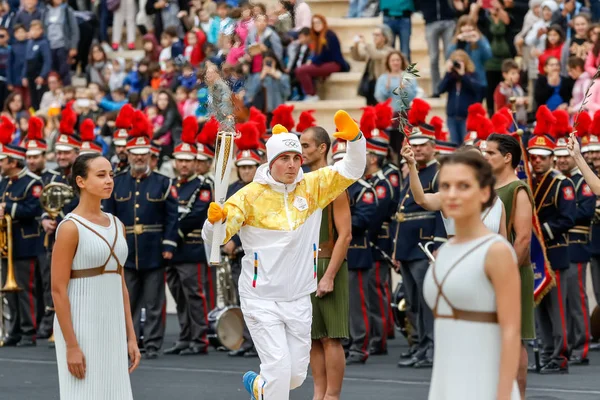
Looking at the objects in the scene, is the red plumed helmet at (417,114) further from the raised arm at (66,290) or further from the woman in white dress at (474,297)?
the woman in white dress at (474,297)

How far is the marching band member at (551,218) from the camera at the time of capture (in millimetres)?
12288

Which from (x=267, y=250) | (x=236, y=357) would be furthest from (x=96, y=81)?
(x=267, y=250)

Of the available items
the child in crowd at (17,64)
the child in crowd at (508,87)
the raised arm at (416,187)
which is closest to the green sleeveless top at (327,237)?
the raised arm at (416,187)

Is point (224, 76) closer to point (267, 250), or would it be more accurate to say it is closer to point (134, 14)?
point (267, 250)

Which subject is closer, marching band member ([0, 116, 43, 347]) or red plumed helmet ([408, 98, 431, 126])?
red plumed helmet ([408, 98, 431, 126])

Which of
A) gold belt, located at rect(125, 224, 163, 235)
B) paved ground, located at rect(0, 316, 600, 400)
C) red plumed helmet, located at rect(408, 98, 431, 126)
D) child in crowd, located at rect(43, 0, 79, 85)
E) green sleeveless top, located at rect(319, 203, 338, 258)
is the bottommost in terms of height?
paved ground, located at rect(0, 316, 600, 400)

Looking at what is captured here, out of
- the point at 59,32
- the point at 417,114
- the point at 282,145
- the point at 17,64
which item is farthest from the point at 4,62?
the point at 282,145

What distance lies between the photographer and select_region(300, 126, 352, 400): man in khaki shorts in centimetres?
1002

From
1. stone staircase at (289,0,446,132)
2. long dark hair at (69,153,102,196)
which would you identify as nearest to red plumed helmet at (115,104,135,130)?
stone staircase at (289,0,446,132)

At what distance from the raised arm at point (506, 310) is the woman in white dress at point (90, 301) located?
269cm

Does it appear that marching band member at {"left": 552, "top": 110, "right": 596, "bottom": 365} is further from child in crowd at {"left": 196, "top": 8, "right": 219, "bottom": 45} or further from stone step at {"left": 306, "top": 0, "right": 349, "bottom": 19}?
stone step at {"left": 306, "top": 0, "right": 349, "bottom": 19}

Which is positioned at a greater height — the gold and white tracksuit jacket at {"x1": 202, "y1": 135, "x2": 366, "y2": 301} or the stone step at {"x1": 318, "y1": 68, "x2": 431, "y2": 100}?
the stone step at {"x1": 318, "y1": 68, "x2": 431, "y2": 100}

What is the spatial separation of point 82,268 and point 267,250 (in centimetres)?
142

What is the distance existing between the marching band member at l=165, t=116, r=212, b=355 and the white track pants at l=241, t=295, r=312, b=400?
5962 millimetres
